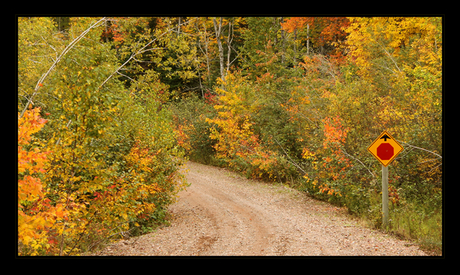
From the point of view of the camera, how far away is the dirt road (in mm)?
7625

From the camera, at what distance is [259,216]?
11.2m

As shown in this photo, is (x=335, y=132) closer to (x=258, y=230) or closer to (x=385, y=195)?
(x=385, y=195)

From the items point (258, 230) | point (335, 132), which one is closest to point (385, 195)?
point (258, 230)

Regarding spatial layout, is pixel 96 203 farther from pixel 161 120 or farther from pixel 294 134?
pixel 294 134

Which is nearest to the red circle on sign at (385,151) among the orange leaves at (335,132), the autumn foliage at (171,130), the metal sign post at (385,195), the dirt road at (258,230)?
the metal sign post at (385,195)

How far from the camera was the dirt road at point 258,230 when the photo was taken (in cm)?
762

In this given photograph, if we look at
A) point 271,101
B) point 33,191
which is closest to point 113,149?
point 33,191

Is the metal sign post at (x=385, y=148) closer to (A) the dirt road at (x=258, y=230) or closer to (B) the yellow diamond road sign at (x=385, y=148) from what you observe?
(B) the yellow diamond road sign at (x=385, y=148)

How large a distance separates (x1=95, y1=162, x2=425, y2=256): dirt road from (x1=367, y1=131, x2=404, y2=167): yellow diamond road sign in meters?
1.86

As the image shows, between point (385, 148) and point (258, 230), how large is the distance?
3.85 metres

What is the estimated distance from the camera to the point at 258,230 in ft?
31.2

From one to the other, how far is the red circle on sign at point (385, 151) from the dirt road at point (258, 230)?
6.18ft

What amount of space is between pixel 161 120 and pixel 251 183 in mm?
6362

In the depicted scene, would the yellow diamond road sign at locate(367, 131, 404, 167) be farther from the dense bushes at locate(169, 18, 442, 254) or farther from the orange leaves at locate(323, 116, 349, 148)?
the orange leaves at locate(323, 116, 349, 148)
